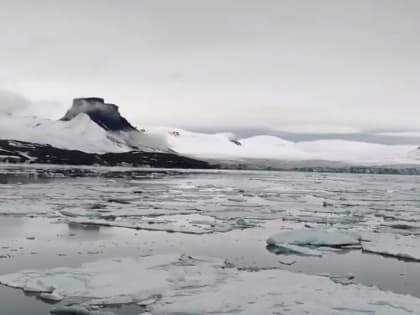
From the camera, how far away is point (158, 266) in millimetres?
10555

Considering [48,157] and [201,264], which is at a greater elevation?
[48,157]

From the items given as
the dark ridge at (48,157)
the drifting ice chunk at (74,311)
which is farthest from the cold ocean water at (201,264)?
the dark ridge at (48,157)

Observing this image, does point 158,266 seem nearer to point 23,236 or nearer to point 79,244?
point 79,244

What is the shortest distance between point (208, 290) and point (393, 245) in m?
7.32

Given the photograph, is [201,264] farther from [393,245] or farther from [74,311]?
[393,245]

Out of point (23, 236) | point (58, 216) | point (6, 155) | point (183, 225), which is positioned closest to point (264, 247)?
point (183, 225)

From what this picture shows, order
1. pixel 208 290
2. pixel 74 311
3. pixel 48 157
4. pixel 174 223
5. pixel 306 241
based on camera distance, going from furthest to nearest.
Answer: pixel 48 157
pixel 174 223
pixel 306 241
pixel 208 290
pixel 74 311

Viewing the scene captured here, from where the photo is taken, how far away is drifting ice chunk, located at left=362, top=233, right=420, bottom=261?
12.8 metres

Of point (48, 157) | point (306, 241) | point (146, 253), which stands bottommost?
point (146, 253)

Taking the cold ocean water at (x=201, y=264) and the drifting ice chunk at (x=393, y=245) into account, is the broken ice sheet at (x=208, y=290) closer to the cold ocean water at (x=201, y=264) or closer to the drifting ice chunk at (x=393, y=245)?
the cold ocean water at (x=201, y=264)

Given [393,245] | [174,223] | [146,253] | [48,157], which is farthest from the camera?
[48,157]

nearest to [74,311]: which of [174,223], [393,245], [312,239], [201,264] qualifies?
[201,264]

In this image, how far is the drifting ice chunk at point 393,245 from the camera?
12.8 metres

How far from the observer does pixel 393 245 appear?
13.9 metres
